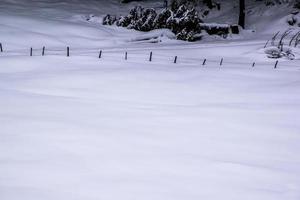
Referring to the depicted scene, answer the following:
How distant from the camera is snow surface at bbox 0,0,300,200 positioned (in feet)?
10.4

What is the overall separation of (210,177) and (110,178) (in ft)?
2.82

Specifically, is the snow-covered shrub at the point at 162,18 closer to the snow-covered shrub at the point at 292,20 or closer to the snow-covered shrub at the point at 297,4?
the snow-covered shrub at the point at 292,20

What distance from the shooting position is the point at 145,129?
14.5 ft

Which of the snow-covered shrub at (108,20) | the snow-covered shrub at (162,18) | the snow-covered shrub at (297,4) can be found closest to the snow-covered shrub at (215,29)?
the snow-covered shrub at (162,18)

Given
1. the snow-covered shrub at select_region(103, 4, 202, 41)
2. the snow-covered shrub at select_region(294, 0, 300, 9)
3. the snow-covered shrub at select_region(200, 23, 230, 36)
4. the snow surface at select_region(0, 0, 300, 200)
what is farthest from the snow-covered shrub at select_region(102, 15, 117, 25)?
the snow-covered shrub at select_region(294, 0, 300, 9)

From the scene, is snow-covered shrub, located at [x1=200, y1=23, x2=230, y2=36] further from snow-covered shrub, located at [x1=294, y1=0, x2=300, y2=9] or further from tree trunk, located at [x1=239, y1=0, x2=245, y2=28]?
snow-covered shrub, located at [x1=294, y1=0, x2=300, y2=9]

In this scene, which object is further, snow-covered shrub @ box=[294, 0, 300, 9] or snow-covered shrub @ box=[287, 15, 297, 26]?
snow-covered shrub @ box=[294, 0, 300, 9]

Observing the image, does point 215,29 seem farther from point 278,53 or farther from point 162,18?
point 278,53

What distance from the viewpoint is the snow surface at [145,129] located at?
3158mm

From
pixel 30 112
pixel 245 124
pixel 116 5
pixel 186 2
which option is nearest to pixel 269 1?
pixel 186 2

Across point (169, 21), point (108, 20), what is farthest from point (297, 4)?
point (108, 20)

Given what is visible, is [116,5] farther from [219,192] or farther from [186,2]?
[219,192]

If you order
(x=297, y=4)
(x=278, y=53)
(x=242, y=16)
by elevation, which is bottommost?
(x=278, y=53)

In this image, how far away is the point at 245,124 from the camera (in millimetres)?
4832
